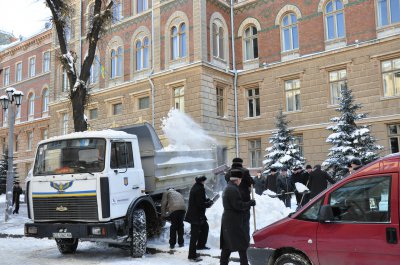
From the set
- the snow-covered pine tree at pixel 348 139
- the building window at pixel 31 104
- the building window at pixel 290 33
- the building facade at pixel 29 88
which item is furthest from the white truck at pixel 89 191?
the building window at pixel 31 104

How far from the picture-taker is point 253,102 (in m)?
26.1

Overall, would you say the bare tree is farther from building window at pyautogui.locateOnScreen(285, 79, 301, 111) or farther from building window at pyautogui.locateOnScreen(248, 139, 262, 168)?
building window at pyautogui.locateOnScreen(248, 139, 262, 168)

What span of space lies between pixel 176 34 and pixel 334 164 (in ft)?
44.2

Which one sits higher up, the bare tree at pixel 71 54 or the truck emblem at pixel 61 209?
the bare tree at pixel 71 54

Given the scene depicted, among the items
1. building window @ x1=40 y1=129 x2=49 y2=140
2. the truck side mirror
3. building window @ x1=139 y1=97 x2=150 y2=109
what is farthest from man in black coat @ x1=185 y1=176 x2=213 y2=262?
building window @ x1=40 y1=129 x2=49 y2=140

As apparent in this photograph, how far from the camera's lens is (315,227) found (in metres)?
5.41

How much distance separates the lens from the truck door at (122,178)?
8680 mm

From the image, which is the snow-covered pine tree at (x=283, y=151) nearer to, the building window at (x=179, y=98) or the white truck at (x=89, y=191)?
the building window at (x=179, y=98)

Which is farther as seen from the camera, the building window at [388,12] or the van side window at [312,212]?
the building window at [388,12]

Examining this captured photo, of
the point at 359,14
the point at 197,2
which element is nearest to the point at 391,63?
the point at 359,14

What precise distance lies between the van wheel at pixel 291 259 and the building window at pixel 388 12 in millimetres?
19101

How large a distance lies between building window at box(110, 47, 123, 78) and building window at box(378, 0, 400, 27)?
57.7 feet

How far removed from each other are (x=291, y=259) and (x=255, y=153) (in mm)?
20313

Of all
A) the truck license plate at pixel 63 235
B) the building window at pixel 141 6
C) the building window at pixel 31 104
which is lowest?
the truck license plate at pixel 63 235
